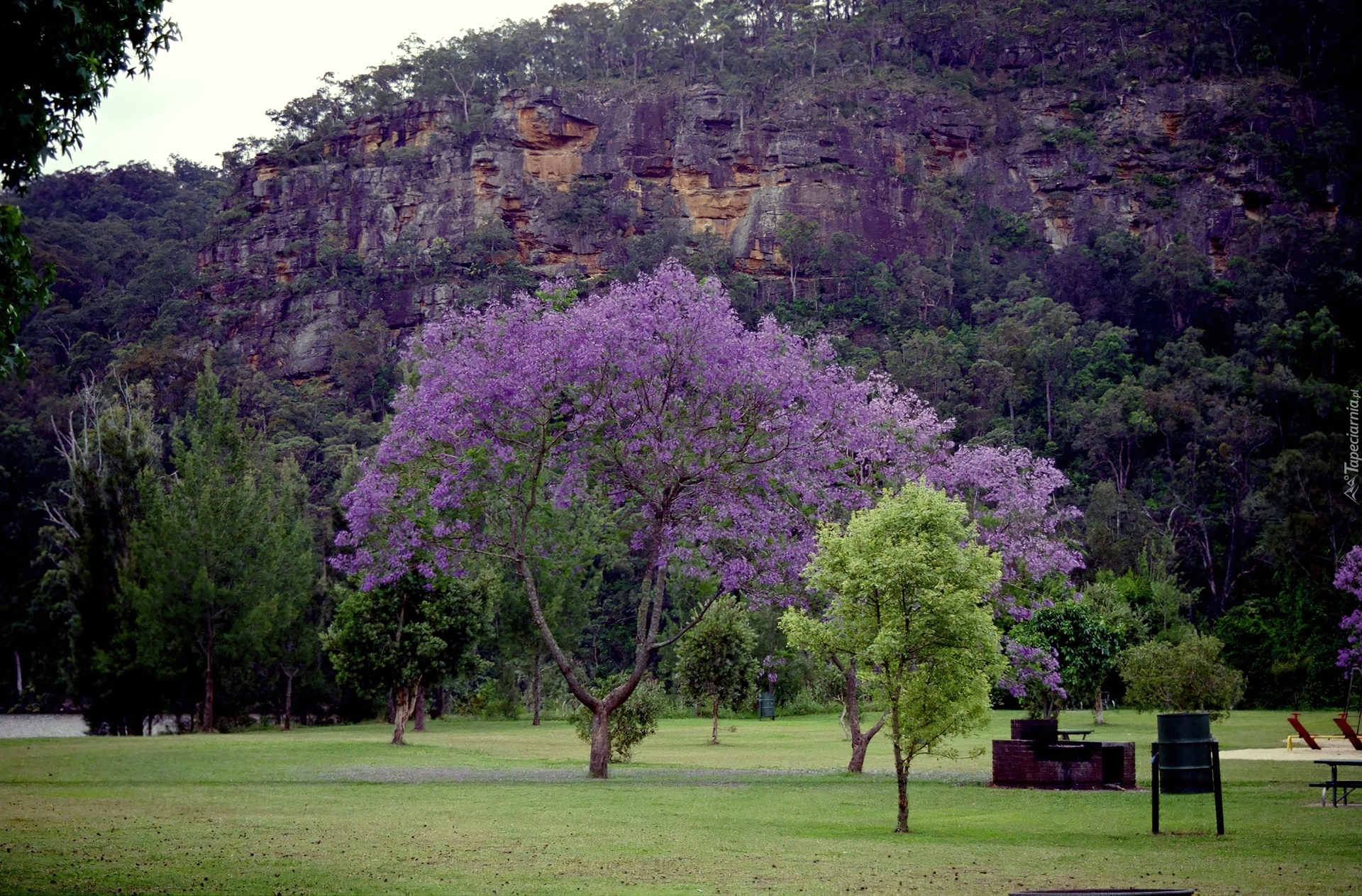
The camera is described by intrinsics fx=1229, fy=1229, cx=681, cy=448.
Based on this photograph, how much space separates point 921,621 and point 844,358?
78216 millimetres

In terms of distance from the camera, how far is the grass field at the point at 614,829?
448 inches

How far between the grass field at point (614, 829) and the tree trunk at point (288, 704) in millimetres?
20083

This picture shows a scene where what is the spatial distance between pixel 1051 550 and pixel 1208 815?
927 centimetres

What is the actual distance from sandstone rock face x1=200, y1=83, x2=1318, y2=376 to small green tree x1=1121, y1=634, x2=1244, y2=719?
3058 inches

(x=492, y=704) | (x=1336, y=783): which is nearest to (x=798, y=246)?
(x=492, y=704)

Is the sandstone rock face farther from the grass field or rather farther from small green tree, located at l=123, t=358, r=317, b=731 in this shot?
the grass field

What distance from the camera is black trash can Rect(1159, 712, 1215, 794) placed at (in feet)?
44.0

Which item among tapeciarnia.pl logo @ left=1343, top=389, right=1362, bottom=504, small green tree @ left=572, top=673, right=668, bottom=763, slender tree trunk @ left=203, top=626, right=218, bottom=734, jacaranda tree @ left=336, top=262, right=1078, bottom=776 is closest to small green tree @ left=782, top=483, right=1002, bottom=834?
jacaranda tree @ left=336, top=262, right=1078, bottom=776

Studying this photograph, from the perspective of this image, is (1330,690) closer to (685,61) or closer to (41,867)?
(41,867)

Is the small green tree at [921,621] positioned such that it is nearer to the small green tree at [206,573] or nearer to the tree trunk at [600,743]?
the tree trunk at [600,743]

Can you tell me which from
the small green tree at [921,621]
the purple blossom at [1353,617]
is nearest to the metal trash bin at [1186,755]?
the small green tree at [921,621]

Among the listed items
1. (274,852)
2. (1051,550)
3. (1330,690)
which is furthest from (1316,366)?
(274,852)

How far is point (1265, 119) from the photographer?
116 meters

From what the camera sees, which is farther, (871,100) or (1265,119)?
(871,100)
